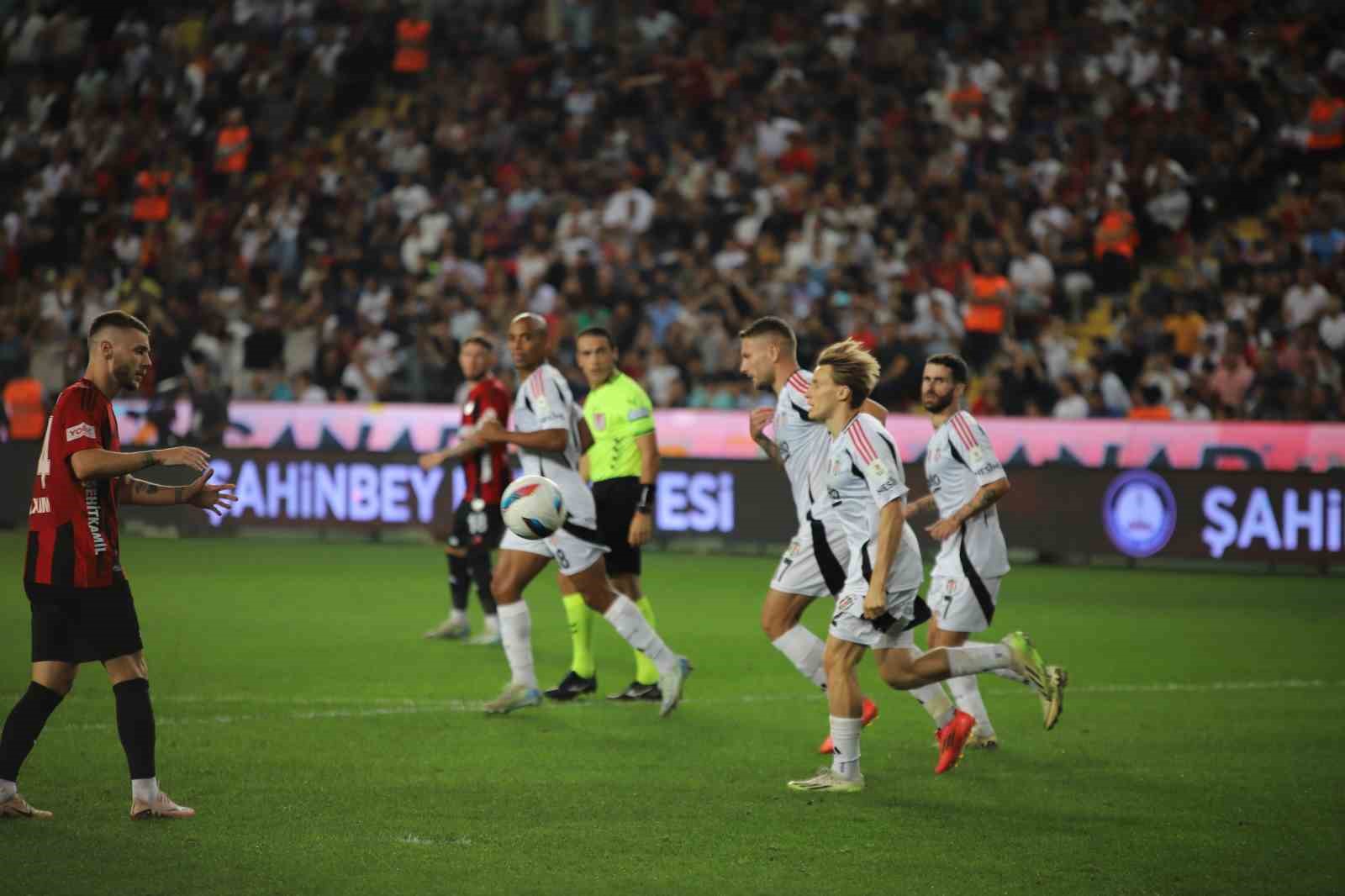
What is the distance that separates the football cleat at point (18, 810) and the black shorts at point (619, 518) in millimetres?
4850

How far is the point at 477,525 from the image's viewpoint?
13.4m

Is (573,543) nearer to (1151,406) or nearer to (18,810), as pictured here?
(18,810)

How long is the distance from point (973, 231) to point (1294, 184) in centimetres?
420

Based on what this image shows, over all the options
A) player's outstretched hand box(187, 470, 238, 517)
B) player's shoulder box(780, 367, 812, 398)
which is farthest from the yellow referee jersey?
player's outstretched hand box(187, 470, 238, 517)

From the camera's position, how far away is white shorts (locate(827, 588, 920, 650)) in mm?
8289

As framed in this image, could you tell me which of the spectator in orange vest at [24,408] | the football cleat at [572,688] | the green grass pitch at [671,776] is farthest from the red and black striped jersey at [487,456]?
the spectator in orange vest at [24,408]

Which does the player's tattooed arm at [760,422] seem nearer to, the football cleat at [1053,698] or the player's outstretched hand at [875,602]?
the player's outstretched hand at [875,602]

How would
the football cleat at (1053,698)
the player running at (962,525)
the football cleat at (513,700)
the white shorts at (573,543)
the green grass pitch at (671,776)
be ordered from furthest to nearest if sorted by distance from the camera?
the white shorts at (573,543), the football cleat at (513,700), the player running at (962,525), the football cleat at (1053,698), the green grass pitch at (671,776)

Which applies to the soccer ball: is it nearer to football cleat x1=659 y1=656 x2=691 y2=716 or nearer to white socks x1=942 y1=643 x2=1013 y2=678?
football cleat x1=659 y1=656 x2=691 y2=716

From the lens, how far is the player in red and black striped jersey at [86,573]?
738 cm

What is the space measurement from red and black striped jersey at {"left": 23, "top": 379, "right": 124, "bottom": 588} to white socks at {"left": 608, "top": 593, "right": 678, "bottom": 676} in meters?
3.62

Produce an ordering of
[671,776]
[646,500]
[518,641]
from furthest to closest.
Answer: [646,500] < [518,641] < [671,776]

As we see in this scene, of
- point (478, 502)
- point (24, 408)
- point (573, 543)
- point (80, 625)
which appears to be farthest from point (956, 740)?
point (24, 408)

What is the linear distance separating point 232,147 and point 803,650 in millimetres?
24025
